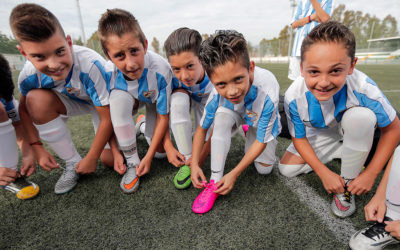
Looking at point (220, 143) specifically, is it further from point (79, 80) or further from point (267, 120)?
point (79, 80)

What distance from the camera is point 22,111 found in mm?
1742

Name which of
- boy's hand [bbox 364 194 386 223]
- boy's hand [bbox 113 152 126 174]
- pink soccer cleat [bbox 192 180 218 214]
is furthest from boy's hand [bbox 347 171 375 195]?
boy's hand [bbox 113 152 126 174]

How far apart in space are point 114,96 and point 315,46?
4.37 ft

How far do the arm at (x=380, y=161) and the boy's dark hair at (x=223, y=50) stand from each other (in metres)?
0.91

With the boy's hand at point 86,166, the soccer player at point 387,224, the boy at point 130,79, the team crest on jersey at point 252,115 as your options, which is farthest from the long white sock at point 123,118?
the soccer player at point 387,224

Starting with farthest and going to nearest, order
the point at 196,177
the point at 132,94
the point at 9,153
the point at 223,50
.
Answer: the point at 132,94 → the point at 9,153 → the point at 196,177 → the point at 223,50

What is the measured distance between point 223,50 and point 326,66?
542mm

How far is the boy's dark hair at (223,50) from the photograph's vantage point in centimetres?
129

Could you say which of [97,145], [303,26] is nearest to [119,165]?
[97,145]

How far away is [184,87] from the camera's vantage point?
187 cm

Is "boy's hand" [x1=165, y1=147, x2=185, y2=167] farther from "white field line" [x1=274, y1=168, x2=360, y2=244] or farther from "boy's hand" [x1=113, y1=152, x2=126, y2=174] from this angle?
"white field line" [x1=274, y1=168, x2=360, y2=244]

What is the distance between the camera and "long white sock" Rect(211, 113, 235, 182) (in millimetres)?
1529

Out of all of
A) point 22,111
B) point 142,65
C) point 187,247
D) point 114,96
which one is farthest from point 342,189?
point 22,111

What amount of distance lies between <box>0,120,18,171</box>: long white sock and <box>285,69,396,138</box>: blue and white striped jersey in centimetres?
193
